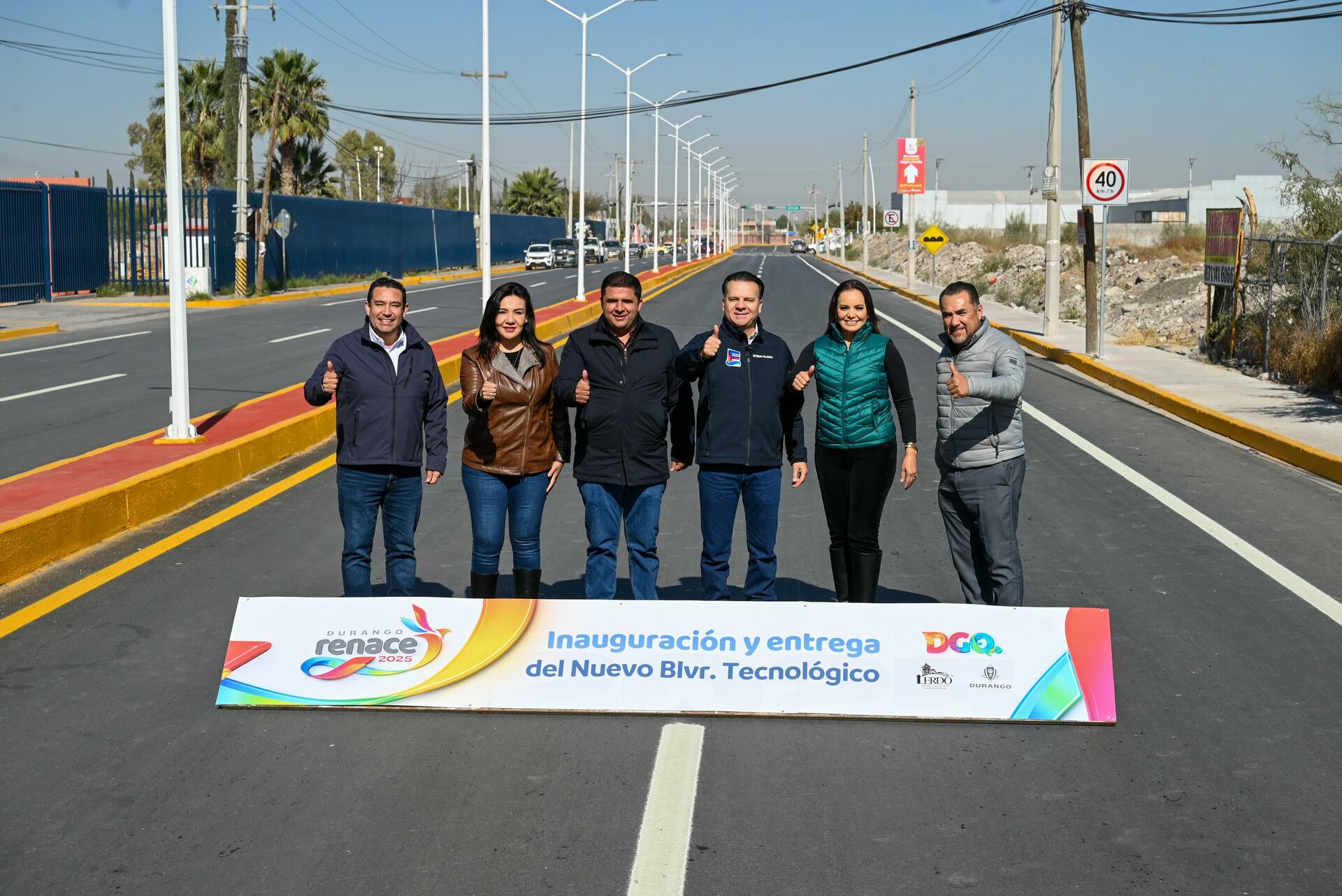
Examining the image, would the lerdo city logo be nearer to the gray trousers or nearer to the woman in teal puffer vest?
the woman in teal puffer vest

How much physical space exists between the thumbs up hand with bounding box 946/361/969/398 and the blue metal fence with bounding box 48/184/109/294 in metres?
32.7

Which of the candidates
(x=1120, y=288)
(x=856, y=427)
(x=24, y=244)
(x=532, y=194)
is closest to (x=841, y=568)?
(x=856, y=427)

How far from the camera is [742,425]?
6.28 metres

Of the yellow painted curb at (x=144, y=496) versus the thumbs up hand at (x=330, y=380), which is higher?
the thumbs up hand at (x=330, y=380)

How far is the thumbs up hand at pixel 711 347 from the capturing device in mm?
6152

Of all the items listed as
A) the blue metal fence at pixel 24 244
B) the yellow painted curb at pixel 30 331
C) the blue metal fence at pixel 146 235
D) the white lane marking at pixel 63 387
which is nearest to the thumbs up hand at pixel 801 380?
the white lane marking at pixel 63 387

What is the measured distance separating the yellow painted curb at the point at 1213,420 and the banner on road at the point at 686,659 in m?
2.74

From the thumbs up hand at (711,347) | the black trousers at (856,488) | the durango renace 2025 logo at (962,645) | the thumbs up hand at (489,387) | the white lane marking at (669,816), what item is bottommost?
the white lane marking at (669,816)

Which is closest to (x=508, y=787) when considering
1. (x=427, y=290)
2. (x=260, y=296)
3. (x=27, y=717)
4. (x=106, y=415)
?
(x=27, y=717)

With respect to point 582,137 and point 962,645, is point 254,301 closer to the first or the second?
point 582,137

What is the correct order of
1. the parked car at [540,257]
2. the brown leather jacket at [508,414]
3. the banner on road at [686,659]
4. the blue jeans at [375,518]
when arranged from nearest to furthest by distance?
1. the banner on road at [686,659]
2. the brown leather jacket at [508,414]
3. the blue jeans at [375,518]
4. the parked car at [540,257]

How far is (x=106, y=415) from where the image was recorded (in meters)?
14.8

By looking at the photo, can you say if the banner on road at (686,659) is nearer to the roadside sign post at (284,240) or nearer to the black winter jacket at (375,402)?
the black winter jacket at (375,402)

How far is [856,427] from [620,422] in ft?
3.46
